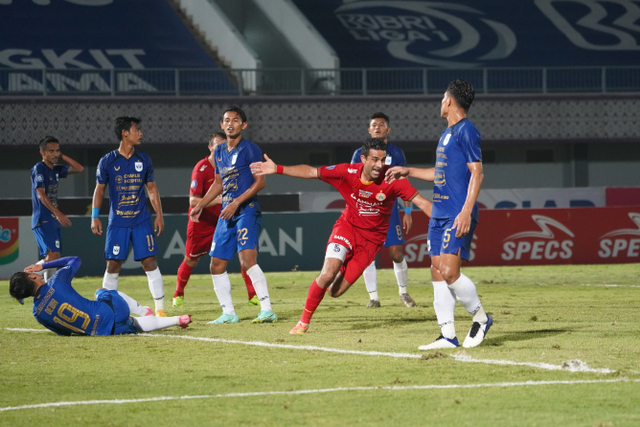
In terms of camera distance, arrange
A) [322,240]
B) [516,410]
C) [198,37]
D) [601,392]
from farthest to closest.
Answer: [198,37] < [322,240] < [601,392] < [516,410]

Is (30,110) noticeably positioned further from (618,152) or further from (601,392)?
(601,392)

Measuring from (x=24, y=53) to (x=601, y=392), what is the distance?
86.4 feet

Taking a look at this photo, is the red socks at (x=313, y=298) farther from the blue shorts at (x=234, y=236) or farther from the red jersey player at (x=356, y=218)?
the blue shorts at (x=234, y=236)

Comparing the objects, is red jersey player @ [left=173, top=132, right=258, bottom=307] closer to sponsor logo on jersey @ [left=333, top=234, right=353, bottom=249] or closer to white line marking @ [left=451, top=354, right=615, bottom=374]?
sponsor logo on jersey @ [left=333, top=234, right=353, bottom=249]

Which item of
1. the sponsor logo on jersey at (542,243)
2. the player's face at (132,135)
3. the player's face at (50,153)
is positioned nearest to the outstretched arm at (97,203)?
the player's face at (132,135)

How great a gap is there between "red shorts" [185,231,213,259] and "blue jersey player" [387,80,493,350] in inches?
201

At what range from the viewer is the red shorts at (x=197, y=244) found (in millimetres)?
11398

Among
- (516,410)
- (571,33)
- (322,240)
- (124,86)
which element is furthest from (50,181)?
(571,33)

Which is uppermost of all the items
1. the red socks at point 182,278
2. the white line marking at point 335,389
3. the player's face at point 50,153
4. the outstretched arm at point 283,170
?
the outstretched arm at point 283,170

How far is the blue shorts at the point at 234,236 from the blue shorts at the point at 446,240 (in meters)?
2.51

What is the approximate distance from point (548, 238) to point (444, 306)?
1212cm

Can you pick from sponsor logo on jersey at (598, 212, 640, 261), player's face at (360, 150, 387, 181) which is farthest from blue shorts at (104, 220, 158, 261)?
sponsor logo on jersey at (598, 212, 640, 261)

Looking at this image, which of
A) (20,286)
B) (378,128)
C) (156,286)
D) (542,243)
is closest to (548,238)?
(542,243)

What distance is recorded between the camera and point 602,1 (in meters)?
32.2
